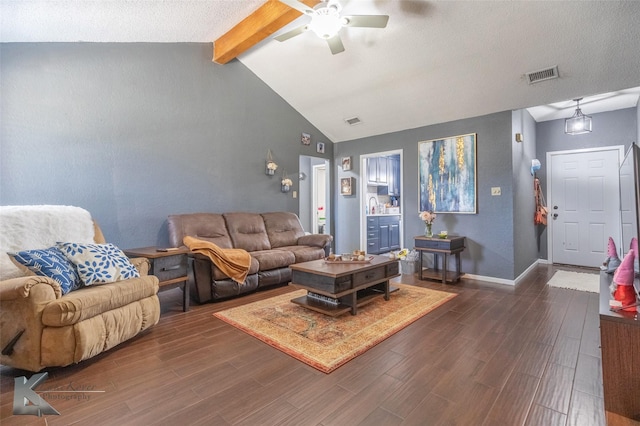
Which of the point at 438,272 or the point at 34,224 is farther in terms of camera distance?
the point at 438,272

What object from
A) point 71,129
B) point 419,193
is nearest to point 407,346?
point 419,193

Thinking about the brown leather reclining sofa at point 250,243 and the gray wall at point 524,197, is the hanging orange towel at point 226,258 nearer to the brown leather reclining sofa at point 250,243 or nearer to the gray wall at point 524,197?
the brown leather reclining sofa at point 250,243

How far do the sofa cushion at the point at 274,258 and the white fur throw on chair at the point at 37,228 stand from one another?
167cm

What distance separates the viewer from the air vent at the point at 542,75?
323 cm

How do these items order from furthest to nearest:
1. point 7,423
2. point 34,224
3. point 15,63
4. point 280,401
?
point 15,63, point 34,224, point 280,401, point 7,423

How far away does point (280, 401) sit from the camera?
1.58 metres

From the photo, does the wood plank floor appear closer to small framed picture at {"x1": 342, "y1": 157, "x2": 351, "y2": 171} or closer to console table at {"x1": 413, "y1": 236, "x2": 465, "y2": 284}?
console table at {"x1": 413, "y1": 236, "x2": 465, "y2": 284}

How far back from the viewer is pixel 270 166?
4762 millimetres

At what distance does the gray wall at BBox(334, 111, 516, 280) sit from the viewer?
4.00m

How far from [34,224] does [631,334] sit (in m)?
4.02

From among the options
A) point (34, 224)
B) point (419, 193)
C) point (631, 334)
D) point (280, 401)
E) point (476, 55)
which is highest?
point (476, 55)

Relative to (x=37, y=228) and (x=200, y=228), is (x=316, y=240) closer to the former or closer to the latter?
(x=200, y=228)

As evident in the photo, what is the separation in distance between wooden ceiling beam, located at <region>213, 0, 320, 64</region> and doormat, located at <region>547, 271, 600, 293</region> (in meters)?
4.56

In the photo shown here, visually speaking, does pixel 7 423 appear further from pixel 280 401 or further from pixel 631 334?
pixel 631 334
